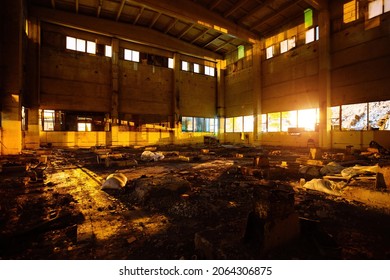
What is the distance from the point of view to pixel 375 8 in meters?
12.3

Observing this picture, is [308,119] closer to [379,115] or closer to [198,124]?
[379,115]

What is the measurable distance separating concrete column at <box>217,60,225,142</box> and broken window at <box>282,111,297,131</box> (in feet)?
24.5

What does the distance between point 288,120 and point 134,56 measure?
1500 cm

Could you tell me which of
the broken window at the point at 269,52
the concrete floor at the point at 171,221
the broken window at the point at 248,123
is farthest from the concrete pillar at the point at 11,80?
the broken window at the point at 269,52

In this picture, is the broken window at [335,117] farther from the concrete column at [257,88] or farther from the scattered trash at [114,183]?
the scattered trash at [114,183]

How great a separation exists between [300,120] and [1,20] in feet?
64.7

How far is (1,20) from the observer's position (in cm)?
1031

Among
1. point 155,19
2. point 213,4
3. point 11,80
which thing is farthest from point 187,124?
point 11,80

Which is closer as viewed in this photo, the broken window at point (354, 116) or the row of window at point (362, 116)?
the row of window at point (362, 116)

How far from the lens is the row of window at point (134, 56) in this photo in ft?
54.7

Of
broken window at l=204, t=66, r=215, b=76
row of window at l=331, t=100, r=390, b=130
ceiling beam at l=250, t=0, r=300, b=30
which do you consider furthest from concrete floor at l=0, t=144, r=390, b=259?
broken window at l=204, t=66, r=215, b=76

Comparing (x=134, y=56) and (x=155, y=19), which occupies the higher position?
(x=155, y=19)

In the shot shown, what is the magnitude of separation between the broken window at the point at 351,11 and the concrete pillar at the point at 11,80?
19432 millimetres

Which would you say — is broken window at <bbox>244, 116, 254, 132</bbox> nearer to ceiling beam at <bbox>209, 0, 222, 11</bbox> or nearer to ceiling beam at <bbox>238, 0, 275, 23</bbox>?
ceiling beam at <bbox>238, 0, 275, 23</bbox>
